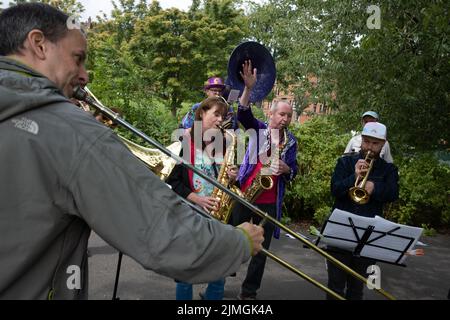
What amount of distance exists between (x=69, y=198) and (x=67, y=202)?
15mm

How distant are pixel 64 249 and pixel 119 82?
8.54 m

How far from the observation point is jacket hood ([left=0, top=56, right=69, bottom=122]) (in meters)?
1.26

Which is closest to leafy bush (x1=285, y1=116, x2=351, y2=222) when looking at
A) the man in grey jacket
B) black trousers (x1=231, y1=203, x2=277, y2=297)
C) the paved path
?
the paved path

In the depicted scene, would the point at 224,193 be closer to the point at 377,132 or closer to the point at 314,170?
the point at 377,132

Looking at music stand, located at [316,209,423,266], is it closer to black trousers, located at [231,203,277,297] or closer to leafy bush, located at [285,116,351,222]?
black trousers, located at [231,203,277,297]

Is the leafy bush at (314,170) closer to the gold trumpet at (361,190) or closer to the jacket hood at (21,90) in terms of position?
the gold trumpet at (361,190)

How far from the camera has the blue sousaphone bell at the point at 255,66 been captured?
176 inches

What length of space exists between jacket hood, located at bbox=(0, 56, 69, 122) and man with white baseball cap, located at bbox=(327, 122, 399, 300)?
2940 mm

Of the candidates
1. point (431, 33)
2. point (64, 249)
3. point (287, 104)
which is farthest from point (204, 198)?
point (431, 33)

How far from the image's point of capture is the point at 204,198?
357 centimetres

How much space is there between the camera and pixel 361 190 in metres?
3.73

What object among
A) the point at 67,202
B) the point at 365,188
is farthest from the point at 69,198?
the point at 365,188

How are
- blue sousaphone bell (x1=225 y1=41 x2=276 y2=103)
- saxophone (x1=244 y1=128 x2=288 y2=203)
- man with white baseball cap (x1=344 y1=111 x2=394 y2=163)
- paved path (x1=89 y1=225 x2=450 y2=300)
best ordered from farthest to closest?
man with white baseball cap (x1=344 y1=111 x2=394 y2=163) < paved path (x1=89 y1=225 x2=450 y2=300) < blue sousaphone bell (x1=225 y1=41 x2=276 y2=103) < saxophone (x1=244 y1=128 x2=288 y2=203)

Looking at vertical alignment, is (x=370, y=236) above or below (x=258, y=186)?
below
